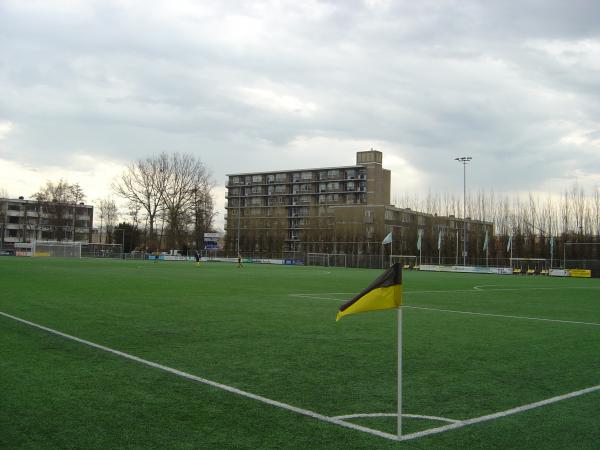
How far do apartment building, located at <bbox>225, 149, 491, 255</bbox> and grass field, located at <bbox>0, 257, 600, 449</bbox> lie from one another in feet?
262

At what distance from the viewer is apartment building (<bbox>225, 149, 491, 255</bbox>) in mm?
104125

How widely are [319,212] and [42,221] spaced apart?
6001 centimetres

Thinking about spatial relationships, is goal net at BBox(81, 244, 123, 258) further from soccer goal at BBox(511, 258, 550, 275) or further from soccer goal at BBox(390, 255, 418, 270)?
soccer goal at BBox(511, 258, 550, 275)

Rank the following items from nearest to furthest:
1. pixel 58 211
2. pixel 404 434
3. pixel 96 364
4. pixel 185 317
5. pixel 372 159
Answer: pixel 404 434 < pixel 96 364 < pixel 185 317 < pixel 58 211 < pixel 372 159

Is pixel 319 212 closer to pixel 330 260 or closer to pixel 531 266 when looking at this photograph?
pixel 330 260

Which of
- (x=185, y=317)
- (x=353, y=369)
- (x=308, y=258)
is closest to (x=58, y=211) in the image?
(x=308, y=258)

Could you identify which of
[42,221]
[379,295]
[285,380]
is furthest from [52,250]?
[379,295]

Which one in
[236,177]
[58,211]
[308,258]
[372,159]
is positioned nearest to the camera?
[308,258]

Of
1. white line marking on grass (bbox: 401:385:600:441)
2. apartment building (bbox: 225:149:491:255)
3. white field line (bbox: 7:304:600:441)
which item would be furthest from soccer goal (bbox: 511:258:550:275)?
white field line (bbox: 7:304:600:441)

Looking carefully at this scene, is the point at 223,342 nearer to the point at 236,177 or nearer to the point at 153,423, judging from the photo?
the point at 153,423

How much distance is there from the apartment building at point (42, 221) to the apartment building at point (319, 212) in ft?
→ 106

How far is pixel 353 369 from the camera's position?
8414mm

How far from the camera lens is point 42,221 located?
12581 centimetres

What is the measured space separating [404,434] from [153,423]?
2384 millimetres
